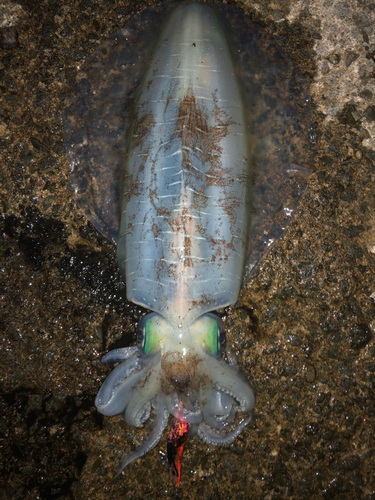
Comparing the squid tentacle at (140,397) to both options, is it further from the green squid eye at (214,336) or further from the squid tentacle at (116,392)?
the green squid eye at (214,336)

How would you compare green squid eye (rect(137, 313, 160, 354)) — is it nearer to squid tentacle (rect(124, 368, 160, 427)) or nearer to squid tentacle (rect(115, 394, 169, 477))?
squid tentacle (rect(124, 368, 160, 427))

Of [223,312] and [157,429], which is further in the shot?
Result: [223,312]

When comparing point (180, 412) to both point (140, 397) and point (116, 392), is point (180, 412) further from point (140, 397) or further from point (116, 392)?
point (116, 392)

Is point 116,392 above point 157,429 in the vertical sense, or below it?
above

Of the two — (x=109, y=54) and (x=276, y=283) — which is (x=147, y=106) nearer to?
(x=109, y=54)

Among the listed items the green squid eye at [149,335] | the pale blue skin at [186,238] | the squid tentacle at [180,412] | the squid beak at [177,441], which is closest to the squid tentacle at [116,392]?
the pale blue skin at [186,238]

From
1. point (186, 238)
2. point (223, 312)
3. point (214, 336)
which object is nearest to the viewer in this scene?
point (186, 238)

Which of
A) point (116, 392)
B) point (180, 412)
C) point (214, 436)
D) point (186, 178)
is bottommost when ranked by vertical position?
point (214, 436)

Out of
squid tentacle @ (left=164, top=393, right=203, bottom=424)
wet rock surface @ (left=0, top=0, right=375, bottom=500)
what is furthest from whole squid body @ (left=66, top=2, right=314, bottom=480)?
wet rock surface @ (left=0, top=0, right=375, bottom=500)

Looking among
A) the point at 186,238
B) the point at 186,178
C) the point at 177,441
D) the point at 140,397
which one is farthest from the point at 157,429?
the point at 186,178
